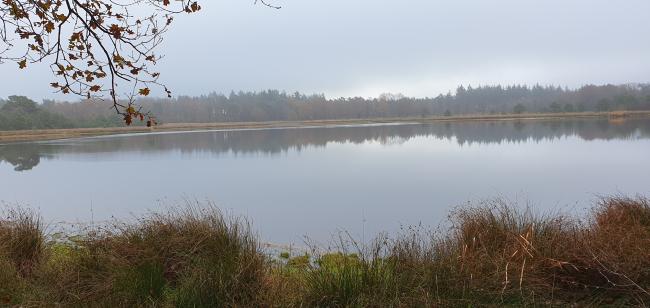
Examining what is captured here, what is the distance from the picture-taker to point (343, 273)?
414 cm

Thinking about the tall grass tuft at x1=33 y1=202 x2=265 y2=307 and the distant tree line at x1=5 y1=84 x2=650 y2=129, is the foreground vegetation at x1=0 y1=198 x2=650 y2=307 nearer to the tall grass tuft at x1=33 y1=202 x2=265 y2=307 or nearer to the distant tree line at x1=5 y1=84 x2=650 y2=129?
the tall grass tuft at x1=33 y1=202 x2=265 y2=307

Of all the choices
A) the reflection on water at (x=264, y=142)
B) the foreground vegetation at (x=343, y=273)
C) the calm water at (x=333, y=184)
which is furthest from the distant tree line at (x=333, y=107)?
the foreground vegetation at (x=343, y=273)

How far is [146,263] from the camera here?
4.66 m

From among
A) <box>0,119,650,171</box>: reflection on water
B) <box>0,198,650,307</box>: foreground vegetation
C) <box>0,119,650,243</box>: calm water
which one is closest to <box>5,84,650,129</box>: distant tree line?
<box>0,119,650,171</box>: reflection on water

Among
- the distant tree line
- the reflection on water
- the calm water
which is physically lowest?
the calm water

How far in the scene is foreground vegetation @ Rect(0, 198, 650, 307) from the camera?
13.1 feet

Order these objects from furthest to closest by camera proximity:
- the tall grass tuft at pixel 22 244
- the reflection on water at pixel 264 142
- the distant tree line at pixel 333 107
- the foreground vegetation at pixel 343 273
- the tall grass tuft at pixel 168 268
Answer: the distant tree line at pixel 333 107 → the reflection on water at pixel 264 142 → the tall grass tuft at pixel 22 244 → the tall grass tuft at pixel 168 268 → the foreground vegetation at pixel 343 273

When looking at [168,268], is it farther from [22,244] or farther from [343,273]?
[22,244]

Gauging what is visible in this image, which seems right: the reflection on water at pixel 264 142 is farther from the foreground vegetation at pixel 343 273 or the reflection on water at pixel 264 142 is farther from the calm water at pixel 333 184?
the foreground vegetation at pixel 343 273

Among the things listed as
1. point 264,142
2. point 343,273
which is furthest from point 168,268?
point 264,142

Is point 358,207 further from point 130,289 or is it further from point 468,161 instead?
point 468,161

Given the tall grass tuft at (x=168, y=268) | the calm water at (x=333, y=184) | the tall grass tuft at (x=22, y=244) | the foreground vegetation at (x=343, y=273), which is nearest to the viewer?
the foreground vegetation at (x=343, y=273)

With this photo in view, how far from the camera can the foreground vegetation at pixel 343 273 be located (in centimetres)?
400

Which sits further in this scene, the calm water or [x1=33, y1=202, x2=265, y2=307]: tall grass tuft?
the calm water
